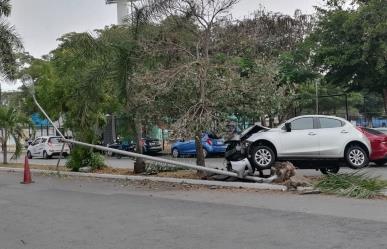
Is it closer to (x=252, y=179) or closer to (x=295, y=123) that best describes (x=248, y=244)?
(x=252, y=179)

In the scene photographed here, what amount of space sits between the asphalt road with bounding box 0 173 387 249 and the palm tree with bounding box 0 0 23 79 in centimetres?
1019

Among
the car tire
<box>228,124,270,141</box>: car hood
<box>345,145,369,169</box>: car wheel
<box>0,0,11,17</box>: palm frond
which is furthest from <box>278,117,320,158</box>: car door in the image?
the car tire

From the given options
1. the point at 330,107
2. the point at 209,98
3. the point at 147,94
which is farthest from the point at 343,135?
the point at 330,107

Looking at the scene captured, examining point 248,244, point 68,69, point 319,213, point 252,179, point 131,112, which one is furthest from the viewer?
point 68,69

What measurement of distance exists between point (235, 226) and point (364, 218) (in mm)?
2279

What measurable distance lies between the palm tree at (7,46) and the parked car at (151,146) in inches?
449

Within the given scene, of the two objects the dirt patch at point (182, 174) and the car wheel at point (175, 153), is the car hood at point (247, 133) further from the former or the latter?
the car wheel at point (175, 153)

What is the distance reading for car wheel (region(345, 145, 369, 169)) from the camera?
48.3 ft

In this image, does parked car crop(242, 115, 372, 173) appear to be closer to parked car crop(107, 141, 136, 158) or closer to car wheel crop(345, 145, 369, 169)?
car wheel crop(345, 145, 369, 169)

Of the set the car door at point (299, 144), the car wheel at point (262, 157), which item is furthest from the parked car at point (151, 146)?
the car door at point (299, 144)

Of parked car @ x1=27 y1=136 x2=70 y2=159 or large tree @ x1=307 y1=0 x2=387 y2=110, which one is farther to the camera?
parked car @ x1=27 y1=136 x2=70 y2=159

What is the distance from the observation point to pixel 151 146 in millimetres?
33000

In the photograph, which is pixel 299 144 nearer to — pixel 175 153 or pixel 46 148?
pixel 175 153

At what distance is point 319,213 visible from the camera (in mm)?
9648
